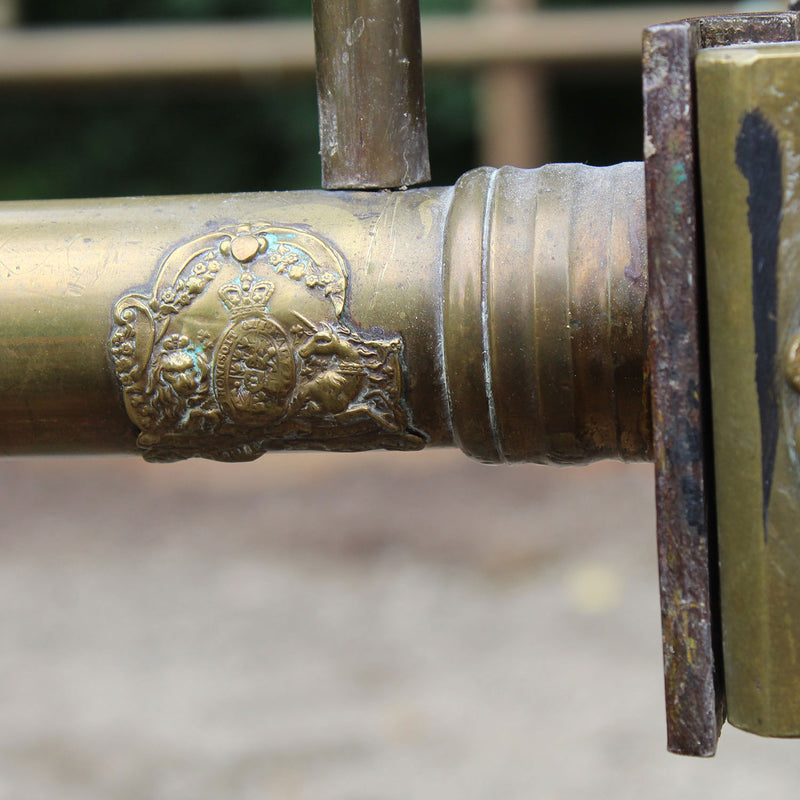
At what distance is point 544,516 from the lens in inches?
Answer: 123

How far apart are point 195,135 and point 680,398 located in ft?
12.6

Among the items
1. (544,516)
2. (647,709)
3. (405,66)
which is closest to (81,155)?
(544,516)

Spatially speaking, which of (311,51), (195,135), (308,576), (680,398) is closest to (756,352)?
(680,398)

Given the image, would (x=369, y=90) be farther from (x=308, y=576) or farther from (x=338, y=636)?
(x=308, y=576)

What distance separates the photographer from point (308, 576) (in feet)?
9.61

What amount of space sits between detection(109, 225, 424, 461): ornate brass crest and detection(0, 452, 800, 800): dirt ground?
1576mm

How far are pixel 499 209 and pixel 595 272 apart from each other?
0.21 feet

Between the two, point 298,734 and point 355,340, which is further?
point 298,734

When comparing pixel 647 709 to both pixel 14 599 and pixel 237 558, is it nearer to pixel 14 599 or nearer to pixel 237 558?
pixel 237 558

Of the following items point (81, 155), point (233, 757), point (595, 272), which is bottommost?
point (233, 757)

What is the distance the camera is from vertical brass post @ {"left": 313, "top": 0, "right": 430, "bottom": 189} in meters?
0.70

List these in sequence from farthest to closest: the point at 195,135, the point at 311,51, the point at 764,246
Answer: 1. the point at 195,135
2. the point at 311,51
3. the point at 764,246

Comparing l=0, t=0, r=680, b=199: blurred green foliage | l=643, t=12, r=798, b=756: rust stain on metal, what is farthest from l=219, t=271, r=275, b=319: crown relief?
l=0, t=0, r=680, b=199: blurred green foliage

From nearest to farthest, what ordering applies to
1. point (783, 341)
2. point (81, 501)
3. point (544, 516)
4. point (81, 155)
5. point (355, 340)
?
point (783, 341) → point (355, 340) → point (544, 516) → point (81, 501) → point (81, 155)
